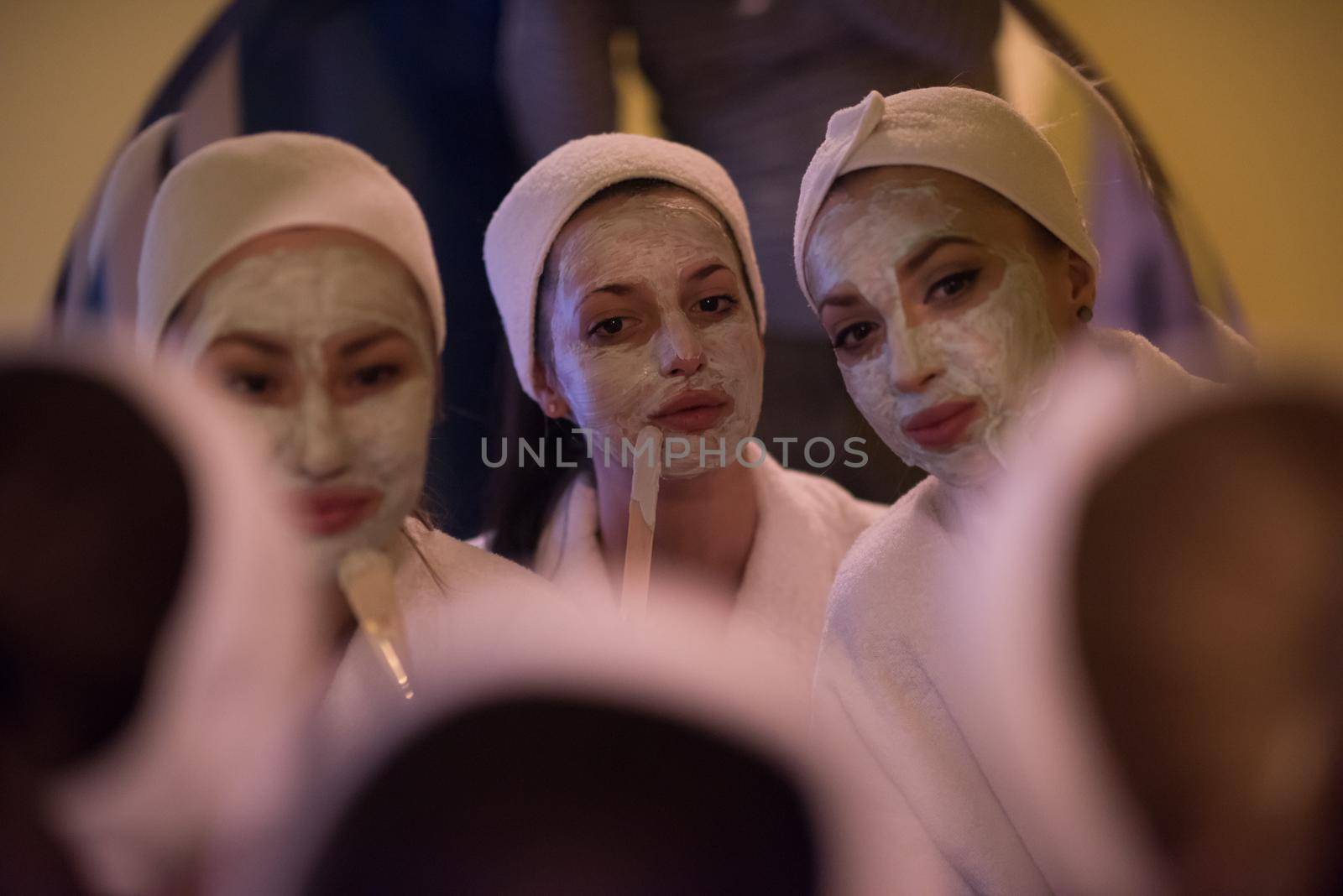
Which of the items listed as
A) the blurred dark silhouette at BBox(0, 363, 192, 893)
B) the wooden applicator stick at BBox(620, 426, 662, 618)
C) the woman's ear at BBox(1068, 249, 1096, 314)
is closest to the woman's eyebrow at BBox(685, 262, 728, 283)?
the wooden applicator stick at BBox(620, 426, 662, 618)

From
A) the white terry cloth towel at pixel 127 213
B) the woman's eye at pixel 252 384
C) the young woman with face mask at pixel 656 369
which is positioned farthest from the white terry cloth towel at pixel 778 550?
the white terry cloth towel at pixel 127 213

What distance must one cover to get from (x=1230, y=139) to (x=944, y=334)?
30 cm

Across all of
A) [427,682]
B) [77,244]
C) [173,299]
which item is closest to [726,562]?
[427,682]

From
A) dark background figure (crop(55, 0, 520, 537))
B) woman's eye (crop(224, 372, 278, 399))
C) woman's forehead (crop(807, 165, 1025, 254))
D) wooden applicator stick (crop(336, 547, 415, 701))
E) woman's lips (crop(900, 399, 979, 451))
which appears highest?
dark background figure (crop(55, 0, 520, 537))

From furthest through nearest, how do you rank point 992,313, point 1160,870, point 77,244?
point 77,244, point 992,313, point 1160,870

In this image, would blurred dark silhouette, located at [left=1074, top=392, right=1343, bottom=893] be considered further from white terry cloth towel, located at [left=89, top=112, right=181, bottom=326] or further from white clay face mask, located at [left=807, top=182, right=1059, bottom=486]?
white terry cloth towel, located at [left=89, top=112, right=181, bottom=326]

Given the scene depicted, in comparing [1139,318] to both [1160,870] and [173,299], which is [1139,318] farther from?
[173,299]

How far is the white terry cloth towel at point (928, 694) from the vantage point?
63 cm

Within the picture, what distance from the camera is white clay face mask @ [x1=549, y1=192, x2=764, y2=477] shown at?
2.13ft

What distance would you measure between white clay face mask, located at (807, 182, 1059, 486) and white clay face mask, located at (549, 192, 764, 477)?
0.08 m

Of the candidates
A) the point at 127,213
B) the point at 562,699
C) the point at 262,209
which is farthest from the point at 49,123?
the point at 562,699

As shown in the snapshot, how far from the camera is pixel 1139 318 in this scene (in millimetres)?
664

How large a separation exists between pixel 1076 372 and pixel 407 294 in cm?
42

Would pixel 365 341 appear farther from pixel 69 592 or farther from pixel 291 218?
pixel 69 592
